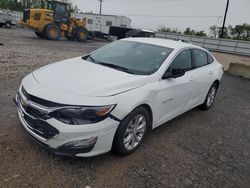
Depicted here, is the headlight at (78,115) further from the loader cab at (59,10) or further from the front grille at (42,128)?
the loader cab at (59,10)

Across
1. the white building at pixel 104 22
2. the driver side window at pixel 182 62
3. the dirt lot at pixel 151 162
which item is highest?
the white building at pixel 104 22

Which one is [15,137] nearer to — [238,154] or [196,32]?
[238,154]

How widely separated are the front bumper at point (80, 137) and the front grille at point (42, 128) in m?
0.03

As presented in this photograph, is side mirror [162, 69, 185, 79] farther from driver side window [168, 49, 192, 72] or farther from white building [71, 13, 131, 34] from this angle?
white building [71, 13, 131, 34]

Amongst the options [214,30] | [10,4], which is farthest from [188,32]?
[10,4]

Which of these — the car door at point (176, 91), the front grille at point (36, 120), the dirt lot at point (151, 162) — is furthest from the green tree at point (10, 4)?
the front grille at point (36, 120)

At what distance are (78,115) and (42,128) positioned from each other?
0.46 m

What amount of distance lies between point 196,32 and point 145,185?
46.0 meters

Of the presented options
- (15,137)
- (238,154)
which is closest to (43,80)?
(15,137)

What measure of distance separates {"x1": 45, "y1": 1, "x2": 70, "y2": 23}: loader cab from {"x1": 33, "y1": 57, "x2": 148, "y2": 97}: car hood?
18333 millimetres

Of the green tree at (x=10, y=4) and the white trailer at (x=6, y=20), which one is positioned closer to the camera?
the white trailer at (x=6, y=20)

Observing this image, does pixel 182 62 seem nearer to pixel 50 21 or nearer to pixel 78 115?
pixel 78 115

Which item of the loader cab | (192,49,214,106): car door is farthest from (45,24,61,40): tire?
(192,49,214,106): car door

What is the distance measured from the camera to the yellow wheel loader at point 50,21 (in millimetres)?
19578
